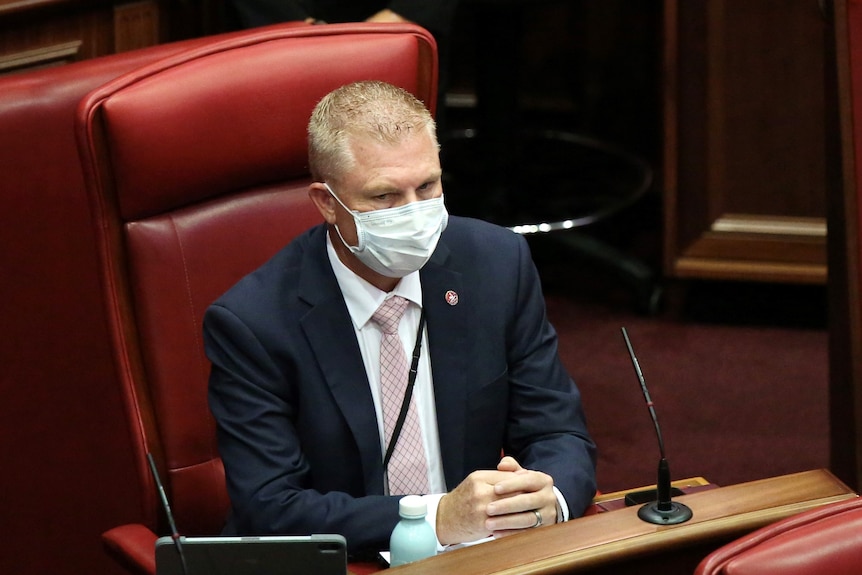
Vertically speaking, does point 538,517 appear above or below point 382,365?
below

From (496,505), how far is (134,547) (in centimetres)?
48

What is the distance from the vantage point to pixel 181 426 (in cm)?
190

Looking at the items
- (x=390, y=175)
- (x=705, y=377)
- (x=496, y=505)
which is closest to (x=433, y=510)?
(x=496, y=505)

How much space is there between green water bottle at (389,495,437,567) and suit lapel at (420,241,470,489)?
1.00ft

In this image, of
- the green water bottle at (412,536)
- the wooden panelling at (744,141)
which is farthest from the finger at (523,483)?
the wooden panelling at (744,141)

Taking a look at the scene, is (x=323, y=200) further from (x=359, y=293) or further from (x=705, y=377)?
(x=705, y=377)

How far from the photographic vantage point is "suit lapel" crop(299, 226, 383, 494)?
5.94 ft

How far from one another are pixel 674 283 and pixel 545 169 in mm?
686

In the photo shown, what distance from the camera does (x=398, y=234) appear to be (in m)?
1.77

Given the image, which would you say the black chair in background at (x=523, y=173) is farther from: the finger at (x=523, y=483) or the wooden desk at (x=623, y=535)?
the wooden desk at (x=623, y=535)

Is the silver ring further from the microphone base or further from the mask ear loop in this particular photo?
the mask ear loop

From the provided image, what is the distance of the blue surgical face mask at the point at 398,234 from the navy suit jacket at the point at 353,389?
89 mm

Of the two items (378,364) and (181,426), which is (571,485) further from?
(181,426)

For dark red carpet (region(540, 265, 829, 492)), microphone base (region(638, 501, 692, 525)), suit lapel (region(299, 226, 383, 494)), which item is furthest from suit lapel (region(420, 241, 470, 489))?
dark red carpet (region(540, 265, 829, 492))
